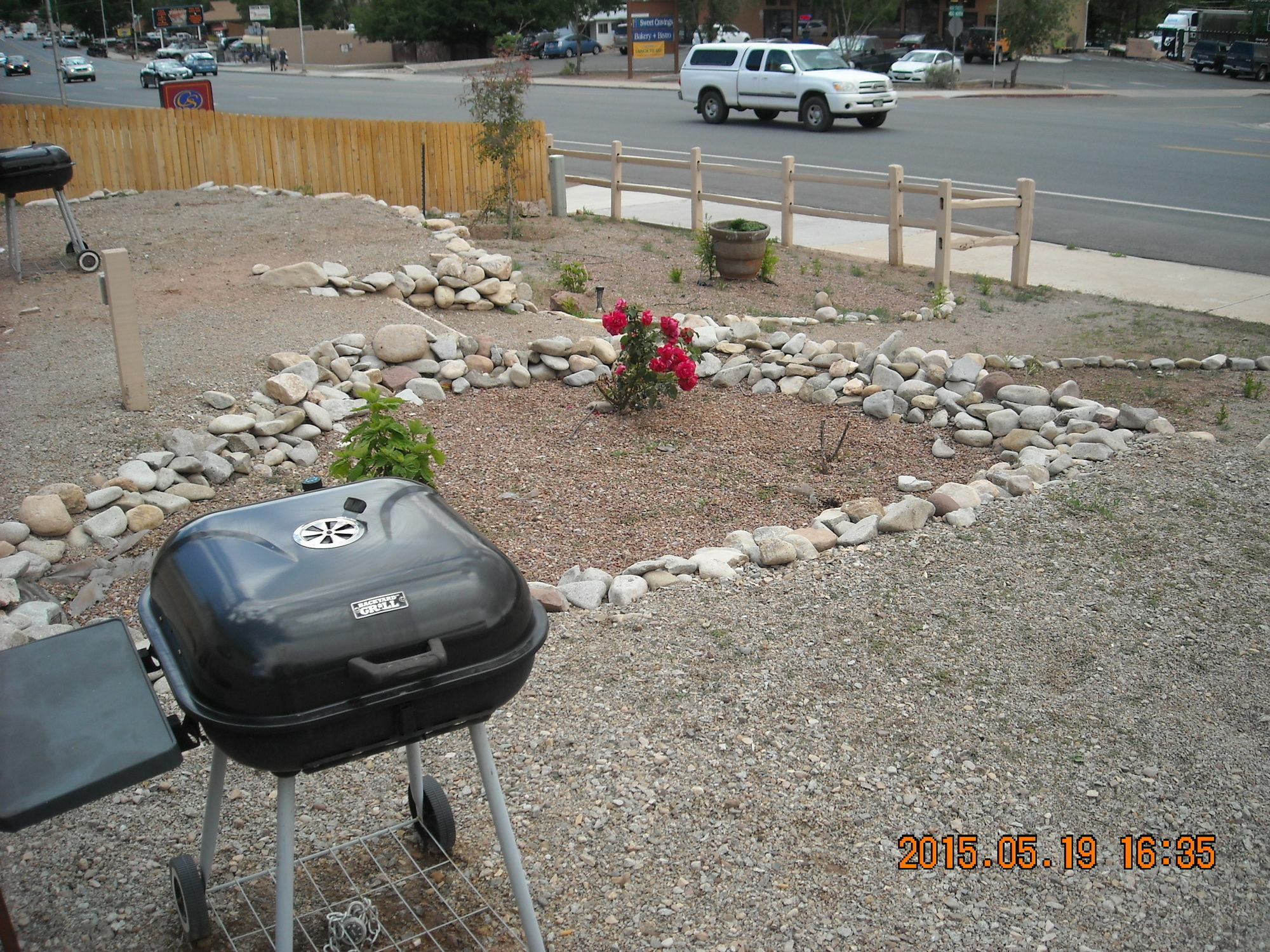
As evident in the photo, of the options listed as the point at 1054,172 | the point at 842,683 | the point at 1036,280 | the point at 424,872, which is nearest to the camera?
the point at 424,872

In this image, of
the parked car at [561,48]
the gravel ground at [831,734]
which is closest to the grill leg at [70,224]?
the gravel ground at [831,734]

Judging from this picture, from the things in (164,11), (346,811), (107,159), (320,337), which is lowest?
(346,811)

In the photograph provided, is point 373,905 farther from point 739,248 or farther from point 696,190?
point 696,190

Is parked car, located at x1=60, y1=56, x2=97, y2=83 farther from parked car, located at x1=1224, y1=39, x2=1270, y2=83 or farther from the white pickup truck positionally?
parked car, located at x1=1224, y1=39, x2=1270, y2=83

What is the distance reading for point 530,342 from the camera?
8836mm

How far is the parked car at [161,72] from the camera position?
45.1 metres

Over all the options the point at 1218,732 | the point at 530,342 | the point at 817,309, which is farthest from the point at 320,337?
the point at 1218,732

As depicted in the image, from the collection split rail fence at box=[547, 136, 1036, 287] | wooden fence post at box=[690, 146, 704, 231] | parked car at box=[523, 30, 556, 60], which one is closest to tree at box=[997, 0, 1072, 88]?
parked car at box=[523, 30, 556, 60]

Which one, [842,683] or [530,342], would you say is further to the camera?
[530,342]

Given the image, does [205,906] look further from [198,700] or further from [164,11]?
[164,11]

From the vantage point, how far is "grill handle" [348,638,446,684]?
240cm

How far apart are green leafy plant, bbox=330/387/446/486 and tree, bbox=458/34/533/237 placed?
8.72 m

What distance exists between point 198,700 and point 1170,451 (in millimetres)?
5767
